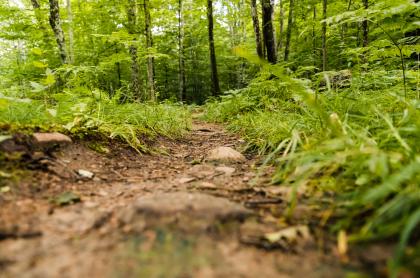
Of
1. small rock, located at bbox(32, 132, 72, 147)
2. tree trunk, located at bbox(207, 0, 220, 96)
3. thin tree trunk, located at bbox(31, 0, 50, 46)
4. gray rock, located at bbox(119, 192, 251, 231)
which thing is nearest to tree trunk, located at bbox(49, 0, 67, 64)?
thin tree trunk, located at bbox(31, 0, 50, 46)

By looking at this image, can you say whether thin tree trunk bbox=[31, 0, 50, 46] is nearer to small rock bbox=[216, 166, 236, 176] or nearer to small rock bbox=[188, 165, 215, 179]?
small rock bbox=[188, 165, 215, 179]

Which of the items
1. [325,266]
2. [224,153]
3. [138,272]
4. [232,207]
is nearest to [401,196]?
[325,266]

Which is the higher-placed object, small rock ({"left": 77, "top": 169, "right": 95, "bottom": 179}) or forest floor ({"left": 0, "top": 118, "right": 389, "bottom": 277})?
small rock ({"left": 77, "top": 169, "right": 95, "bottom": 179})

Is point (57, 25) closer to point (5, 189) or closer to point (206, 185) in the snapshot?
point (5, 189)

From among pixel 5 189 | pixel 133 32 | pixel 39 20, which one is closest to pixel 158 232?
pixel 5 189

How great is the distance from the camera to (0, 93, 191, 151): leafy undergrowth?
7.18ft

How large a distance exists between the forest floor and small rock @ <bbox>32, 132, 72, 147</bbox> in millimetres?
204

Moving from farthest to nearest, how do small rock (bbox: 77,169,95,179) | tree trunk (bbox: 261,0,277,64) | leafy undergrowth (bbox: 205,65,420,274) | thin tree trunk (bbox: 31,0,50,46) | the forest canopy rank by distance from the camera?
thin tree trunk (bbox: 31,0,50,46), tree trunk (bbox: 261,0,277,64), small rock (bbox: 77,169,95,179), the forest canopy, leafy undergrowth (bbox: 205,65,420,274)

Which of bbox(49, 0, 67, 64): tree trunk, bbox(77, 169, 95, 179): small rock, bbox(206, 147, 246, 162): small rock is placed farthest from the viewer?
bbox(49, 0, 67, 64): tree trunk

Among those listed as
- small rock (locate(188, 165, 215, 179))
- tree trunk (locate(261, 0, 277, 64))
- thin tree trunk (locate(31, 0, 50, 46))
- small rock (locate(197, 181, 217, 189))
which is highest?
thin tree trunk (locate(31, 0, 50, 46))

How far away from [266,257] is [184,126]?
4.05 meters

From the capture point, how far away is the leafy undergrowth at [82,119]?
7.18 ft

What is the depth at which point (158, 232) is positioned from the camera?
1.09 metres

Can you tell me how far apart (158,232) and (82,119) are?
192cm
